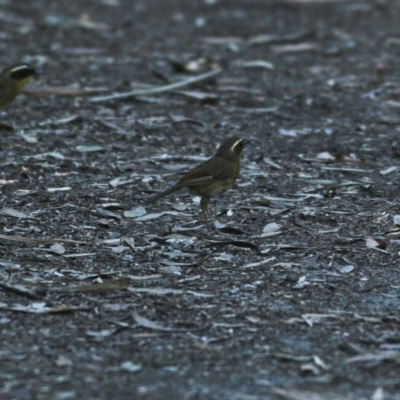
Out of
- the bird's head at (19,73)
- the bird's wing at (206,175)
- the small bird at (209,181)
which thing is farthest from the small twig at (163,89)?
the bird's wing at (206,175)

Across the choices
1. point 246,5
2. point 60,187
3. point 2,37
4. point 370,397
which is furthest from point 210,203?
point 246,5

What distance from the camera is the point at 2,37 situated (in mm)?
14406

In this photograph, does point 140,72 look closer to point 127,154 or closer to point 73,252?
point 127,154

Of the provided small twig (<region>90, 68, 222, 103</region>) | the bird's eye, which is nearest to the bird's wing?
the bird's eye

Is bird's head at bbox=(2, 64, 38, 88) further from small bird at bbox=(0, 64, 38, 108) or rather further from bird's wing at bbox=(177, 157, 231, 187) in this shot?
bird's wing at bbox=(177, 157, 231, 187)

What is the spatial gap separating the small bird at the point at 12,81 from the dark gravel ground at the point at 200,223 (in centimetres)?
38

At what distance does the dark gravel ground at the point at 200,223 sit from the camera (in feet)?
16.2

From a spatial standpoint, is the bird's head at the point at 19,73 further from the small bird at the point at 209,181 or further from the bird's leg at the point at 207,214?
the bird's leg at the point at 207,214

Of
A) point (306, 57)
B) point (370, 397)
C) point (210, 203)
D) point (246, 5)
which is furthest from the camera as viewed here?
point (246, 5)

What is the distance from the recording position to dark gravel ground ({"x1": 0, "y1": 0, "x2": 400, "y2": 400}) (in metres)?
4.95

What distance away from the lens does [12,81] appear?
32.2 feet

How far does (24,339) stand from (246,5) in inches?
499

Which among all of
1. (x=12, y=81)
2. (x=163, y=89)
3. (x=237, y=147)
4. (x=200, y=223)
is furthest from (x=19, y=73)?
(x=200, y=223)

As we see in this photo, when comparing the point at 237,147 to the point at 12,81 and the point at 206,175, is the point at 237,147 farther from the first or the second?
the point at 12,81
